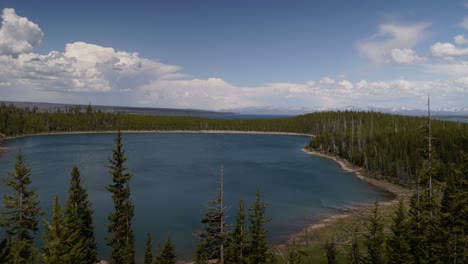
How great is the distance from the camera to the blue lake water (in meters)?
61.0

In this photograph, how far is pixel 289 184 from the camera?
324 feet

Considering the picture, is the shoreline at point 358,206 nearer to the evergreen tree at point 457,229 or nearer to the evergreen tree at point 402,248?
the evergreen tree at point 402,248

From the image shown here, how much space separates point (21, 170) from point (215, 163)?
107686 millimetres

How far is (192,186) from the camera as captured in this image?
9338 cm

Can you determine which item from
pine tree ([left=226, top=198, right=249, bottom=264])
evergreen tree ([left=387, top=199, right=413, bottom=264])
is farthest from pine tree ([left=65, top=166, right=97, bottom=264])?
evergreen tree ([left=387, top=199, right=413, bottom=264])

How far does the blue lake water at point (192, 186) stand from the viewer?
60969mm

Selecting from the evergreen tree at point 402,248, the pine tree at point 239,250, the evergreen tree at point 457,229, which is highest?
the evergreen tree at point 457,229

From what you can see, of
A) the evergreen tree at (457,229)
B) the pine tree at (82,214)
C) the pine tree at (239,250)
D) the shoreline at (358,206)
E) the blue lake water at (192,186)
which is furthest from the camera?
the blue lake water at (192,186)

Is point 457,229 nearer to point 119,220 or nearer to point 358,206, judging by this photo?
point 119,220

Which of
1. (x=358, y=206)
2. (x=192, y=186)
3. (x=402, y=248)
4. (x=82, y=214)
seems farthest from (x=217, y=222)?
(x=192, y=186)

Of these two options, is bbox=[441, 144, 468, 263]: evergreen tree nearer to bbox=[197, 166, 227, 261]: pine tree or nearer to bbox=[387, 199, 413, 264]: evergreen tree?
bbox=[387, 199, 413, 264]: evergreen tree

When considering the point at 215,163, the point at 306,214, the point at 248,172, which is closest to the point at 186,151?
the point at 215,163

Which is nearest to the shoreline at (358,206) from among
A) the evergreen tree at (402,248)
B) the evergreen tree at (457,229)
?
the evergreen tree at (402,248)

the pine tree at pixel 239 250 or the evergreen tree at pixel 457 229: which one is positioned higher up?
the evergreen tree at pixel 457 229
